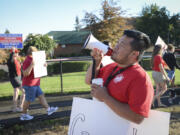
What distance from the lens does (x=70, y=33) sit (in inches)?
1818

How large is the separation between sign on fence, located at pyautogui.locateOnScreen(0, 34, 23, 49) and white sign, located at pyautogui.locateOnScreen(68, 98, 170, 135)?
27.2ft

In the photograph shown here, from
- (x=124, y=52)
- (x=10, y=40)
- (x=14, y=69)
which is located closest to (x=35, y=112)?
(x=14, y=69)

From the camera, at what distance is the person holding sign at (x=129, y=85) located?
55.4 inches

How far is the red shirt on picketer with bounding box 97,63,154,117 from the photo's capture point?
1.40m

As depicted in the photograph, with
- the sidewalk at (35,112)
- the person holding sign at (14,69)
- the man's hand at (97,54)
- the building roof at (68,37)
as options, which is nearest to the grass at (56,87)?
the sidewalk at (35,112)

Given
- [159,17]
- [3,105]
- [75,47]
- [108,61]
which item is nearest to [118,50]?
[108,61]

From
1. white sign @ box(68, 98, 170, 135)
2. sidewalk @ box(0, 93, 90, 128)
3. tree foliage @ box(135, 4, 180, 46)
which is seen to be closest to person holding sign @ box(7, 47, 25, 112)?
sidewalk @ box(0, 93, 90, 128)

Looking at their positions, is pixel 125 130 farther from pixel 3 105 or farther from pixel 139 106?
pixel 3 105

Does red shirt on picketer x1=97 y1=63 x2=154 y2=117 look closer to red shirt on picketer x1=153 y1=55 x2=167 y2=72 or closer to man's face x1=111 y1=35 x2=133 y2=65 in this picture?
man's face x1=111 y1=35 x2=133 y2=65

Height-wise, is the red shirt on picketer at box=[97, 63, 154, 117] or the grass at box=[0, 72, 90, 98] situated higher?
the red shirt on picketer at box=[97, 63, 154, 117]

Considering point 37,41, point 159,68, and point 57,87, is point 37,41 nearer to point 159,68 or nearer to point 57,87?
point 57,87

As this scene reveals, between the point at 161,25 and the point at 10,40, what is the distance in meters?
37.3

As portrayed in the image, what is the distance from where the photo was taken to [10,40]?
360 inches

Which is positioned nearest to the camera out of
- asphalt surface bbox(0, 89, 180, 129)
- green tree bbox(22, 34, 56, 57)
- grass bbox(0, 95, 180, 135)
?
grass bbox(0, 95, 180, 135)
